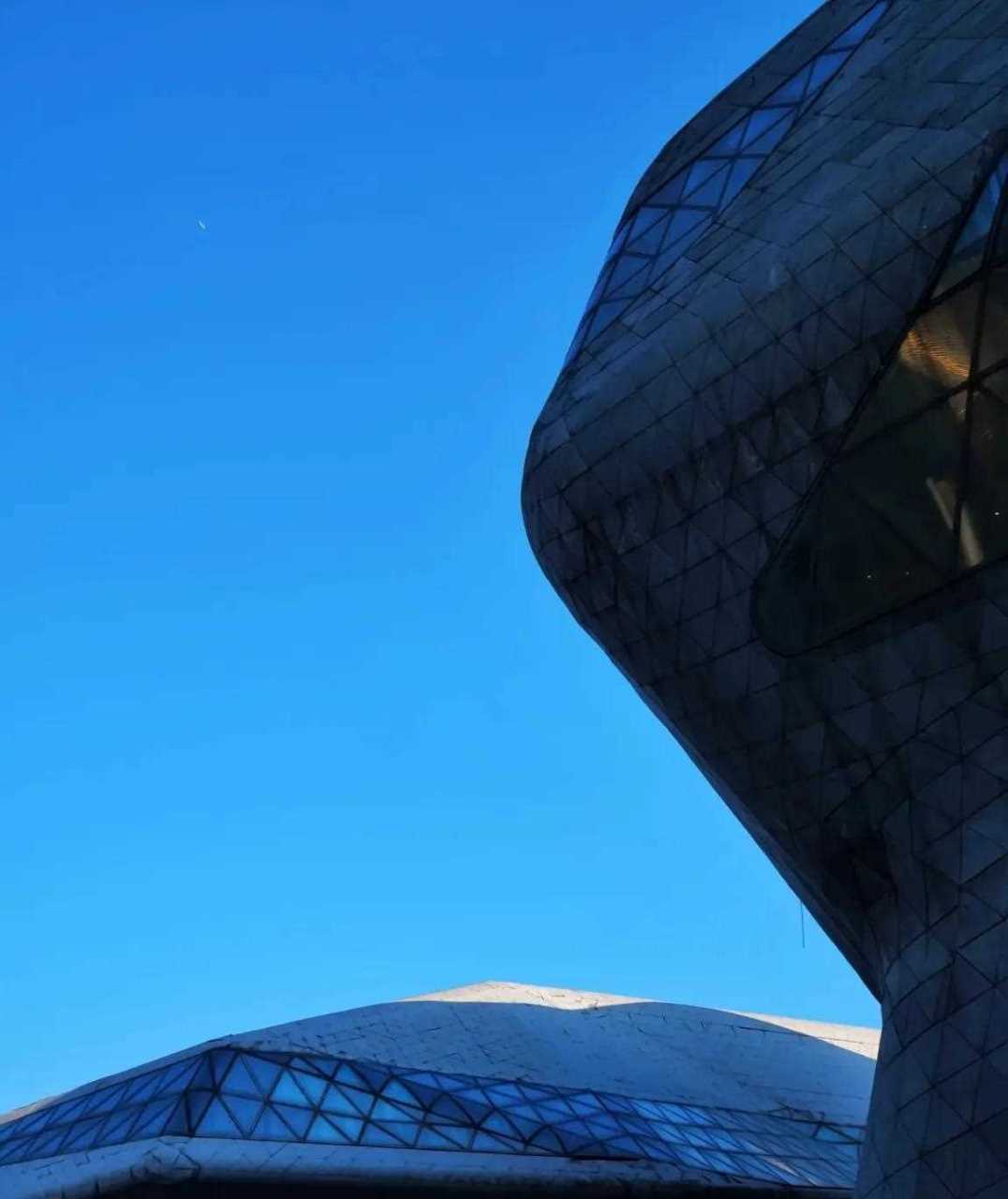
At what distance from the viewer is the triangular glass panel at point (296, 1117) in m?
25.8

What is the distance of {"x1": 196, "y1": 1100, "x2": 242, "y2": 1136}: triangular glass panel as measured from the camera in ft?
82.2

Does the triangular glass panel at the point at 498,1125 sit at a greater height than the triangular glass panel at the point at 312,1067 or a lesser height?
lesser

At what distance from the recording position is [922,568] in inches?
785

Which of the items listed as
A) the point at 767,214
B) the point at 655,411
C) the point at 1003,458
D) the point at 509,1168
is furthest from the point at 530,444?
the point at 509,1168

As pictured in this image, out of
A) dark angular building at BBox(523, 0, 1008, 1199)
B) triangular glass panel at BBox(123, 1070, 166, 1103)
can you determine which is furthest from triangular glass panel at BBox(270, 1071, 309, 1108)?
dark angular building at BBox(523, 0, 1008, 1199)

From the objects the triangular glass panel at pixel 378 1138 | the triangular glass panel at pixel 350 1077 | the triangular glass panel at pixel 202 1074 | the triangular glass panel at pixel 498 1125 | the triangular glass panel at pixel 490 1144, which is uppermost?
the triangular glass panel at pixel 202 1074

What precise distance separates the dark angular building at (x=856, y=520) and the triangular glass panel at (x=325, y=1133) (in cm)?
952

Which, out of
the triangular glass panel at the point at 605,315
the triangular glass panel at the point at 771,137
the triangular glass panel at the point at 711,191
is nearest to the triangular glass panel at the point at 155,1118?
the triangular glass panel at the point at 605,315

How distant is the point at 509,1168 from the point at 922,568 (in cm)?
1354

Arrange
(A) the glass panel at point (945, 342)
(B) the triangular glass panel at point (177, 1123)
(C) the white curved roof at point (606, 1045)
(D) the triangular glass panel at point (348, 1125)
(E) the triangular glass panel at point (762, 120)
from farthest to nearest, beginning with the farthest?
1. (C) the white curved roof at point (606, 1045)
2. (E) the triangular glass panel at point (762, 120)
3. (D) the triangular glass panel at point (348, 1125)
4. (B) the triangular glass panel at point (177, 1123)
5. (A) the glass panel at point (945, 342)

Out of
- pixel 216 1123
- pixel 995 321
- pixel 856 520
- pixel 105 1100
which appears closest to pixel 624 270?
pixel 856 520

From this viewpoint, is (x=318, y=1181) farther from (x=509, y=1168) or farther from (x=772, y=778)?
(x=772, y=778)

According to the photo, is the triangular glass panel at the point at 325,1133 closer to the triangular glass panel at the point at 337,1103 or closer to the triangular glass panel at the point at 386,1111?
the triangular glass panel at the point at 337,1103

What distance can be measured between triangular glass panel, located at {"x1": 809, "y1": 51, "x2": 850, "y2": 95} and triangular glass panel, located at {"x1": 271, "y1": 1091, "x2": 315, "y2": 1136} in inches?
843
